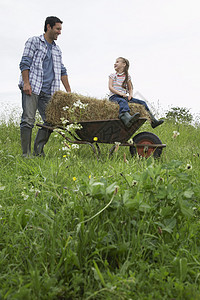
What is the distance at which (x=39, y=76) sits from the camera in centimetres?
456

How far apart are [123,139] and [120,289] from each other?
3156mm

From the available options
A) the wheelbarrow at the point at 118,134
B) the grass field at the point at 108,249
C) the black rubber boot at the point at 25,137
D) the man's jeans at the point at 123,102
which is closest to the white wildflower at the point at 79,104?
the wheelbarrow at the point at 118,134

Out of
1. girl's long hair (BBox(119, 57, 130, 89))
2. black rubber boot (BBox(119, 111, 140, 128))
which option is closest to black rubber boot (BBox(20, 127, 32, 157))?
black rubber boot (BBox(119, 111, 140, 128))

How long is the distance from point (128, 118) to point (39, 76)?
1684mm

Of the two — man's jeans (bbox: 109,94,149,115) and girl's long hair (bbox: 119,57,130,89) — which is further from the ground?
girl's long hair (bbox: 119,57,130,89)

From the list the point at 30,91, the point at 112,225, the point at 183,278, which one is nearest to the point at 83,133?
the point at 30,91

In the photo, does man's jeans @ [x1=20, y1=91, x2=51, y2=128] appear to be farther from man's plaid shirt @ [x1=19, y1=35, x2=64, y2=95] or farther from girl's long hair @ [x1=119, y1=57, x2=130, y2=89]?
girl's long hair @ [x1=119, y1=57, x2=130, y2=89]

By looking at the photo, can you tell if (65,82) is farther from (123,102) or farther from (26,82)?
(123,102)

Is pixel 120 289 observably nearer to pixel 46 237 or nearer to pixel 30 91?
pixel 46 237

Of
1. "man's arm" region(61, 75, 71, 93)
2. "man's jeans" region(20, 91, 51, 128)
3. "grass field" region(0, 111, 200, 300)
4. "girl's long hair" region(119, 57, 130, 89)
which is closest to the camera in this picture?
"grass field" region(0, 111, 200, 300)

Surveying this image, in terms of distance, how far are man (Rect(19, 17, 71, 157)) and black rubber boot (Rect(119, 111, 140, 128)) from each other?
1.35 meters

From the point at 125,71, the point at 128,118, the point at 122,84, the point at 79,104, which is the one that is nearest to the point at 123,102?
the point at 128,118

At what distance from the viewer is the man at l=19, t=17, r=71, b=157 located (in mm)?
4457

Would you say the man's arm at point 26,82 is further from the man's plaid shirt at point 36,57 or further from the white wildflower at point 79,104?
the white wildflower at point 79,104
